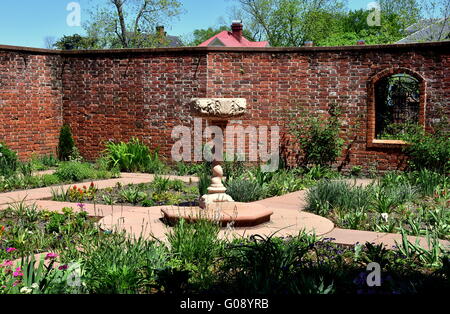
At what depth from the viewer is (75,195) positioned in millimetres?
9141

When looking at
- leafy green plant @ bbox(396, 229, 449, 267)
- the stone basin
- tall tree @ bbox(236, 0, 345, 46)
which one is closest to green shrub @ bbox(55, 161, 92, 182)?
the stone basin

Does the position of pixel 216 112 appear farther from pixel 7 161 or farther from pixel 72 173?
A: pixel 7 161


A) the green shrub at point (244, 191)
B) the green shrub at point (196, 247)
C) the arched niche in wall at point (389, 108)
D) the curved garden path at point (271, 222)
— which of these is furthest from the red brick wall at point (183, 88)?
the green shrub at point (196, 247)

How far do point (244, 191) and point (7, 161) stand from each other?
5.98m

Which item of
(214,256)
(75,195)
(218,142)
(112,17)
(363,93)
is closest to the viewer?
(214,256)

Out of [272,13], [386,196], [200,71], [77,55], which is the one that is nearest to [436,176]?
[386,196]

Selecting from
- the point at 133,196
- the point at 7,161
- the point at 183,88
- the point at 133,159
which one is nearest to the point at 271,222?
the point at 133,196

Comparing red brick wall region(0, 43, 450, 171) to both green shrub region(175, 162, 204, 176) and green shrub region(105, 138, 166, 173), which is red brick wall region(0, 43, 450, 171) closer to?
green shrub region(105, 138, 166, 173)

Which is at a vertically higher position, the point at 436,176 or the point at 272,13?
the point at 272,13

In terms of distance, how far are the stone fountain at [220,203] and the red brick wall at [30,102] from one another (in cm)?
764

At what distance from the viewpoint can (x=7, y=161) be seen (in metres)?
12.3

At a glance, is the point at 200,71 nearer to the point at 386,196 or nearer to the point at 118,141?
the point at 118,141

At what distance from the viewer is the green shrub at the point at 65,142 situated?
14727 mm
